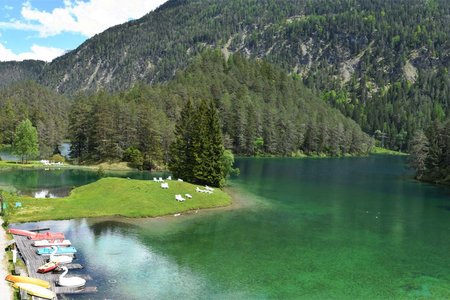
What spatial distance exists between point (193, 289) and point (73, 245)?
21282 millimetres

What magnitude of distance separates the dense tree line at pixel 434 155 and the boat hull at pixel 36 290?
448 ft

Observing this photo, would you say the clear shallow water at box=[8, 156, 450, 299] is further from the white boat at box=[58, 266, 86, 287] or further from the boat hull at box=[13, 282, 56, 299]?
the boat hull at box=[13, 282, 56, 299]

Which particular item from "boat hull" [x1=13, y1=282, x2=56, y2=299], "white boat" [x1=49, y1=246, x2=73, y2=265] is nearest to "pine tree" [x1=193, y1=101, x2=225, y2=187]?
"white boat" [x1=49, y1=246, x2=73, y2=265]

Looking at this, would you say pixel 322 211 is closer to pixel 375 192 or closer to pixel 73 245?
pixel 375 192

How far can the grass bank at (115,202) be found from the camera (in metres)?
72.7

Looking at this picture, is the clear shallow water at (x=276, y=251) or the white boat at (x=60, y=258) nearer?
the clear shallow water at (x=276, y=251)

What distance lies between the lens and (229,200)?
3627 inches

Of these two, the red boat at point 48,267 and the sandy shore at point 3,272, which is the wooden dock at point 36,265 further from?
the sandy shore at point 3,272

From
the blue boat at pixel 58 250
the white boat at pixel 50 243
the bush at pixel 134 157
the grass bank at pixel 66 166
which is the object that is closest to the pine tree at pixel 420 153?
the bush at pixel 134 157

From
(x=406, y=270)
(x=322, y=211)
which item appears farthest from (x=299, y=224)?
(x=406, y=270)

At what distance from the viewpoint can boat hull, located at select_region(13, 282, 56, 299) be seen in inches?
1481

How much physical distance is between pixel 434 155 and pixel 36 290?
461 ft

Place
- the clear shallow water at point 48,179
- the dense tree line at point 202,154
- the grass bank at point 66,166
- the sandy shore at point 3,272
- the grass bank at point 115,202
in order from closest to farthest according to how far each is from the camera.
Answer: the sandy shore at point 3,272 → the grass bank at point 115,202 → the clear shallow water at point 48,179 → the dense tree line at point 202,154 → the grass bank at point 66,166

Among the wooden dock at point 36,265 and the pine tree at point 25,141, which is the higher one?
the pine tree at point 25,141
